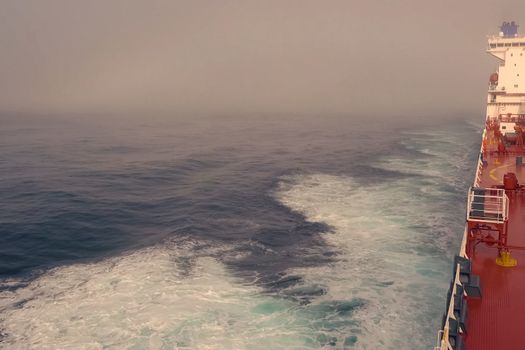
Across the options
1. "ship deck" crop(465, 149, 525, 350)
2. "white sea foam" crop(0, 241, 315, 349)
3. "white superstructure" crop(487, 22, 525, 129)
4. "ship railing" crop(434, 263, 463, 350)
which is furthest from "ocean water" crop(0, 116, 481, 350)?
"white superstructure" crop(487, 22, 525, 129)

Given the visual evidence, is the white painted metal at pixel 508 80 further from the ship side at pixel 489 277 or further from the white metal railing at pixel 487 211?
the white metal railing at pixel 487 211

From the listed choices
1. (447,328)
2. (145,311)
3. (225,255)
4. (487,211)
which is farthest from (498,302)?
(225,255)

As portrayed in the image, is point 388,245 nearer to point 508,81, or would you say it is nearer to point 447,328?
point 447,328

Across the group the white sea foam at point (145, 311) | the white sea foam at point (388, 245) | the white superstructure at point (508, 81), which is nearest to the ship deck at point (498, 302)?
the white sea foam at point (388, 245)

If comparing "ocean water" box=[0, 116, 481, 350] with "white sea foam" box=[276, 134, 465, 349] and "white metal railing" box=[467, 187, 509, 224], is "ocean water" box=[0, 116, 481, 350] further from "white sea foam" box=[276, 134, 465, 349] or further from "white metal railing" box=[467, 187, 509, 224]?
"white metal railing" box=[467, 187, 509, 224]

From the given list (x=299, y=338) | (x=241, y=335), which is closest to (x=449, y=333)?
(x=299, y=338)

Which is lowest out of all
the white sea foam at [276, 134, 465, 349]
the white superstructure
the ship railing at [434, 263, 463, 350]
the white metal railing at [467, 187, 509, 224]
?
the white sea foam at [276, 134, 465, 349]

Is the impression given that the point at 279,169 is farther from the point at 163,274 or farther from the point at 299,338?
the point at 299,338
